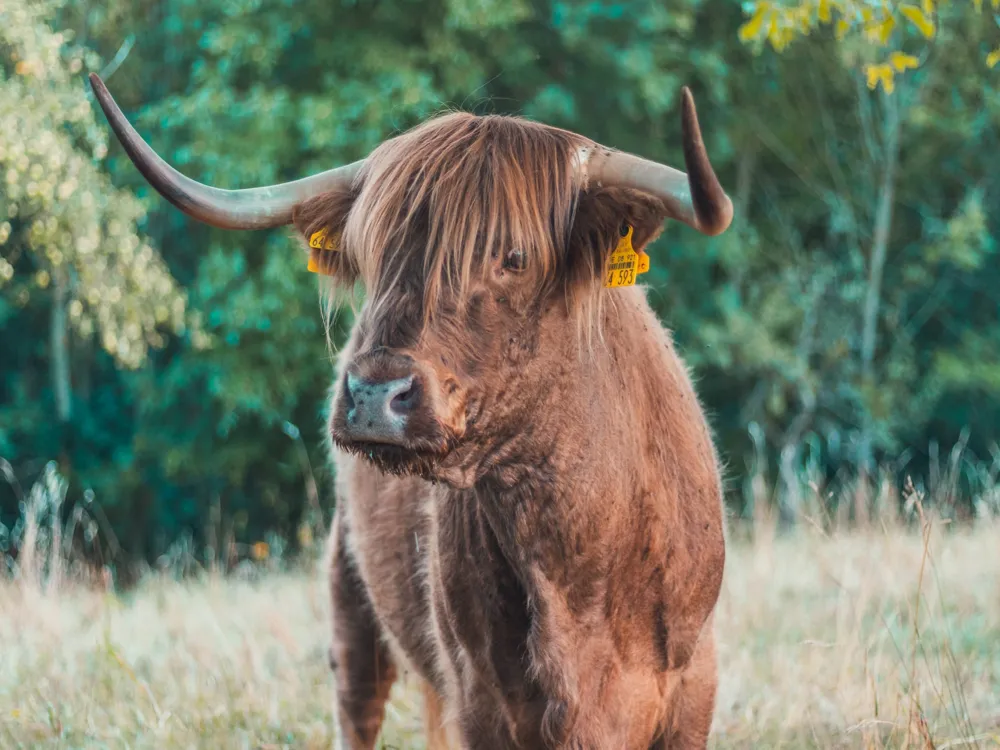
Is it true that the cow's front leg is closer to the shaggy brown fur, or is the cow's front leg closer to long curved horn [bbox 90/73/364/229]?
the shaggy brown fur

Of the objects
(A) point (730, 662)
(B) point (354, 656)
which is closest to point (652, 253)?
(A) point (730, 662)

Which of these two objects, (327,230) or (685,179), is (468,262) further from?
(327,230)

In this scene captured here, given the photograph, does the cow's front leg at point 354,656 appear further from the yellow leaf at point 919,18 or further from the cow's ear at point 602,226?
the yellow leaf at point 919,18

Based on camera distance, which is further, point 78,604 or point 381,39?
point 381,39

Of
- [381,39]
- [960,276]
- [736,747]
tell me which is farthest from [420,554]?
[960,276]

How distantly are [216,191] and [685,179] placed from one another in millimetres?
1248

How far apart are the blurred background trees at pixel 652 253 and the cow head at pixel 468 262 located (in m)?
5.42

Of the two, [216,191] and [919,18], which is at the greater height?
[919,18]

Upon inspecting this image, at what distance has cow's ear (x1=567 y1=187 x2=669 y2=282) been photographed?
2689mm

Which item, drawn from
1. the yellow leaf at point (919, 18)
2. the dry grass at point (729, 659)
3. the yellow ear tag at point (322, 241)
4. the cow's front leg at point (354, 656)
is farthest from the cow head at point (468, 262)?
the cow's front leg at point (354, 656)

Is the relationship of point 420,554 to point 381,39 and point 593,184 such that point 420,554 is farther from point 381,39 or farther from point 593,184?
point 381,39

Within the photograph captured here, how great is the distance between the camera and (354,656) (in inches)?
179

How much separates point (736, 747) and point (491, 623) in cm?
160

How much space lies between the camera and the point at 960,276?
57.9 feet
